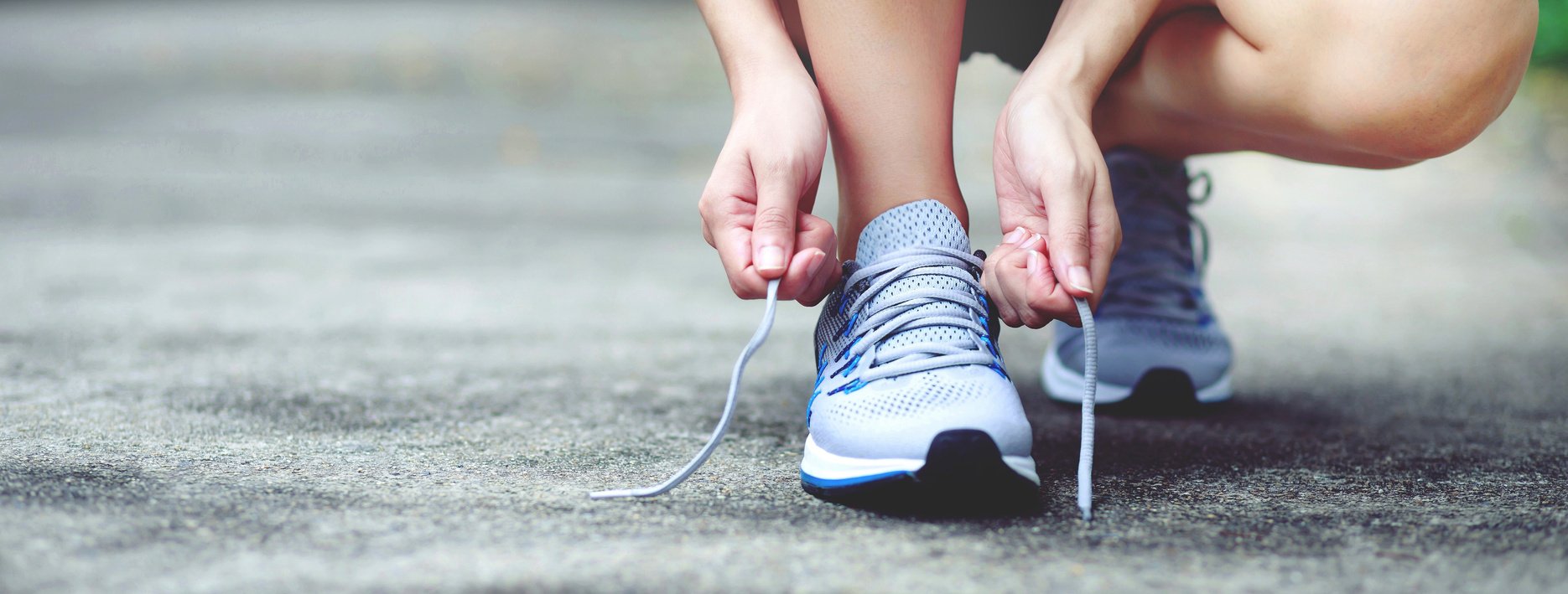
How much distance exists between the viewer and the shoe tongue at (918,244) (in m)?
0.98

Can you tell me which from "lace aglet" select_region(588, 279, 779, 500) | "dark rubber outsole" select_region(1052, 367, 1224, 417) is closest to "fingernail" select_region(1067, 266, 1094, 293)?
"lace aglet" select_region(588, 279, 779, 500)

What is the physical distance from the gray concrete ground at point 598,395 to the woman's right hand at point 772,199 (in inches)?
6.8

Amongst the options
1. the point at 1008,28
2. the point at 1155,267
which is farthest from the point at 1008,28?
the point at 1155,267

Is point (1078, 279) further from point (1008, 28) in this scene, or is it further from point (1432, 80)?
point (1008, 28)

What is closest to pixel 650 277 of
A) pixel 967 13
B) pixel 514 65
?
pixel 967 13

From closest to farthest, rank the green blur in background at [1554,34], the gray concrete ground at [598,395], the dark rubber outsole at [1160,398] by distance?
the gray concrete ground at [598,395] → the dark rubber outsole at [1160,398] → the green blur in background at [1554,34]

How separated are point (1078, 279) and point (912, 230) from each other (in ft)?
0.57

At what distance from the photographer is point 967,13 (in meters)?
1.38

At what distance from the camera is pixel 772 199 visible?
36.8 inches

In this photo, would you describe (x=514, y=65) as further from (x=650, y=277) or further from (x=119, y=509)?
(x=119, y=509)

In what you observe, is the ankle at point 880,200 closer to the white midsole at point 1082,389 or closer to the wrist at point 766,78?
the wrist at point 766,78

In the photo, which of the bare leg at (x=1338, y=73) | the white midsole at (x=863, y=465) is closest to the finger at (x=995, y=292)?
the white midsole at (x=863, y=465)

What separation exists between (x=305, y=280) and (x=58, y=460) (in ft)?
3.55

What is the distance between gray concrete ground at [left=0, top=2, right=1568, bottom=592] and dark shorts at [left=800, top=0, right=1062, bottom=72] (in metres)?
0.39
